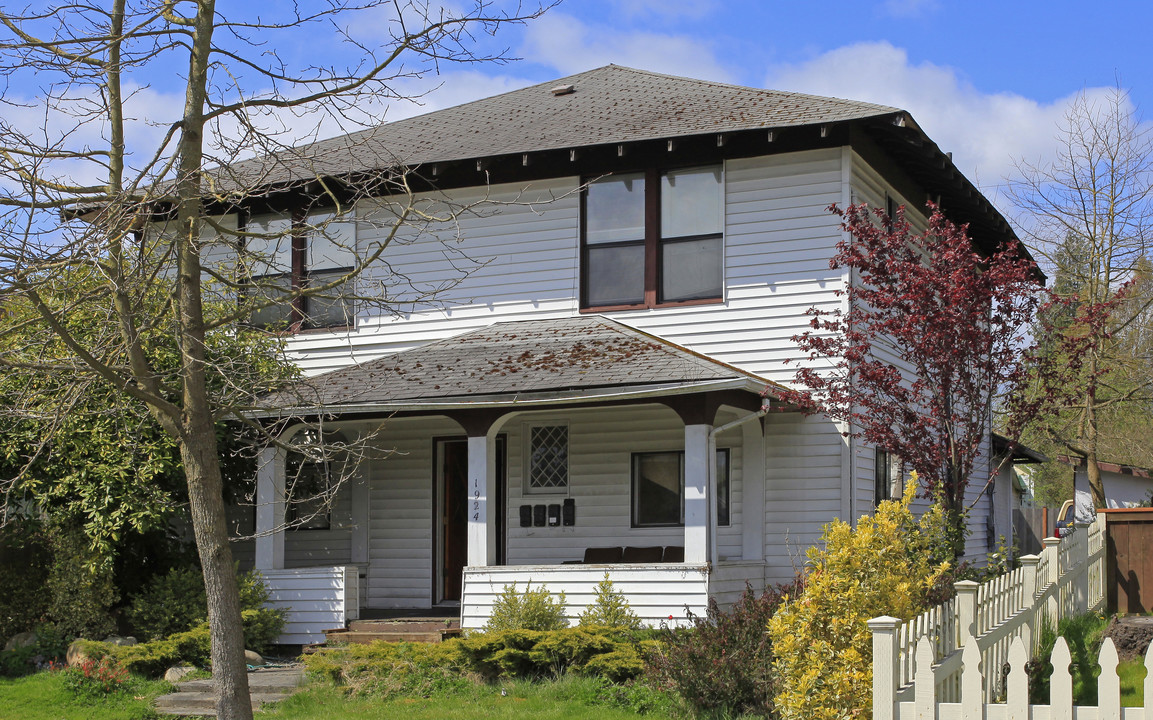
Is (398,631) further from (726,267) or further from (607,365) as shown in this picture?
(726,267)

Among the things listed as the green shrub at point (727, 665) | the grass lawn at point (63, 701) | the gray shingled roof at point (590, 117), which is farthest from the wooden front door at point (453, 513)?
the green shrub at point (727, 665)

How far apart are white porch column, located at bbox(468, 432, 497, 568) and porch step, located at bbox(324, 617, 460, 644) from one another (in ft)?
2.80

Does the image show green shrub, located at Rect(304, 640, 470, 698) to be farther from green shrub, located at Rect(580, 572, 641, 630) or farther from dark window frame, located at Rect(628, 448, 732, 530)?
dark window frame, located at Rect(628, 448, 732, 530)

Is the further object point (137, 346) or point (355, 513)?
point (355, 513)

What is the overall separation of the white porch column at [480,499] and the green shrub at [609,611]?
157cm

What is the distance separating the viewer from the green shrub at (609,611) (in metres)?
12.1

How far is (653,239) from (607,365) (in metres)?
2.37

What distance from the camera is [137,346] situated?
6602mm

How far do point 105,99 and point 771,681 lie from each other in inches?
255

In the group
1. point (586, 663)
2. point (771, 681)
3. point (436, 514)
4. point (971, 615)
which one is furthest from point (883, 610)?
point (436, 514)

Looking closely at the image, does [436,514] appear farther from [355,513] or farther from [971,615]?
[971,615]

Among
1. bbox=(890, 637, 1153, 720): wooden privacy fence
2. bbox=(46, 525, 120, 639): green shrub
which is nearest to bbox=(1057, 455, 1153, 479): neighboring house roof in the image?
bbox=(46, 525, 120, 639): green shrub

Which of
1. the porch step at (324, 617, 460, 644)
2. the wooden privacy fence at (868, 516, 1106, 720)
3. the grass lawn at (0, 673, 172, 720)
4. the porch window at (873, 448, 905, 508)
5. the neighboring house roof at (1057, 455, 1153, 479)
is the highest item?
the porch window at (873, 448, 905, 508)

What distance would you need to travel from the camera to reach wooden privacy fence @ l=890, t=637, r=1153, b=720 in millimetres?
4984
